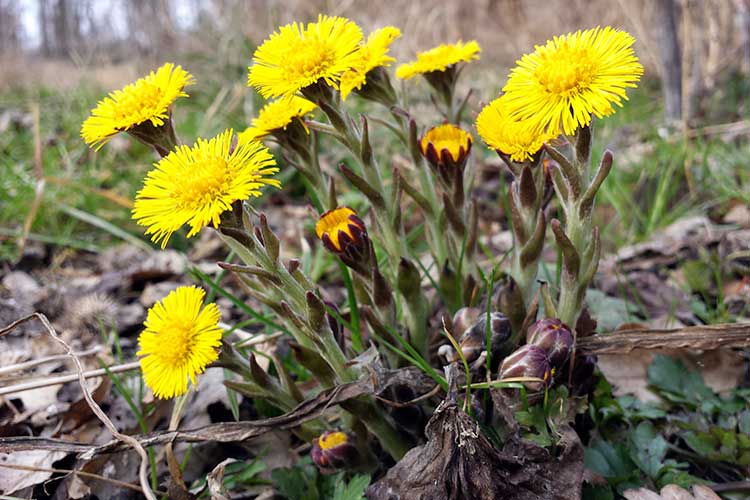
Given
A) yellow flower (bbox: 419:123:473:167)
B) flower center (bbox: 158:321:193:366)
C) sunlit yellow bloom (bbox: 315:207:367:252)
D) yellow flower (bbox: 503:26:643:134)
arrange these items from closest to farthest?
yellow flower (bbox: 503:26:643:134)
flower center (bbox: 158:321:193:366)
sunlit yellow bloom (bbox: 315:207:367:252)
yellow flower (bbox: 419:123:473:167)

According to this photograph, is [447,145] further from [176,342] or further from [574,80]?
[176,342]

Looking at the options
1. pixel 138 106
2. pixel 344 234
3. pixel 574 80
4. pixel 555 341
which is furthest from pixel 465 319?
pixel 138 106

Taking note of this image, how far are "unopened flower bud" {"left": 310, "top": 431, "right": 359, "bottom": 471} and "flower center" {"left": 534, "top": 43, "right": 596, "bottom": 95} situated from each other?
31.2 inches

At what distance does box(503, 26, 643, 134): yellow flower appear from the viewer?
88 cm

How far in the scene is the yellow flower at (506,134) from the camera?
102 centimetres

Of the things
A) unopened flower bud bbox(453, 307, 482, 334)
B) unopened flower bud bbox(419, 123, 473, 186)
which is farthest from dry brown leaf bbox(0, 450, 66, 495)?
unopened flower bud bbox(419, 123, 473, 186)

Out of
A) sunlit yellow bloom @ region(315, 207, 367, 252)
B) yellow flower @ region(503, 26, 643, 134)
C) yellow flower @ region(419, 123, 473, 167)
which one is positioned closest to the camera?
yellow flower @ region(503, 26, 643, 134)

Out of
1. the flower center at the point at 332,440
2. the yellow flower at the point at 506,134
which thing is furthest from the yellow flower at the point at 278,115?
the flower center at the point at 332,440

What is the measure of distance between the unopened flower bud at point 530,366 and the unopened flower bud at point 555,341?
2 cm

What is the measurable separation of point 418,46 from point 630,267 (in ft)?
14.6

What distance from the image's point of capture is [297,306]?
108 cm

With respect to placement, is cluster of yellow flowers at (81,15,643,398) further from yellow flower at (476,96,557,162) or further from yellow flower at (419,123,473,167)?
yellow flower at (419,123,473,167)

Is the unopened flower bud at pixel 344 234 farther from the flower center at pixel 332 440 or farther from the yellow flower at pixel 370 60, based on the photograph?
the flower center at pixel 332 440

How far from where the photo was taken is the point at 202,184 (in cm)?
91
